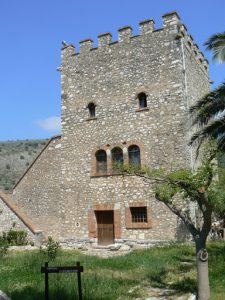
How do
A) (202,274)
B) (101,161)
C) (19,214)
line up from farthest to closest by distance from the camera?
(19,214)
(101,161)
(202,274)

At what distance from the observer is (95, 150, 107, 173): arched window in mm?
18750

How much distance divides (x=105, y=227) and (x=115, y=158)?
11.2ft

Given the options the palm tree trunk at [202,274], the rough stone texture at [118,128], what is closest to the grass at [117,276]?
the palm tree trunk at [202,274]

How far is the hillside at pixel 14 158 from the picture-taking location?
179 ft

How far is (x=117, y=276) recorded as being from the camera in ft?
35.1

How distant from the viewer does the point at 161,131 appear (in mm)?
17266

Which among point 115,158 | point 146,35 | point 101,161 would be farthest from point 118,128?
point 146,35


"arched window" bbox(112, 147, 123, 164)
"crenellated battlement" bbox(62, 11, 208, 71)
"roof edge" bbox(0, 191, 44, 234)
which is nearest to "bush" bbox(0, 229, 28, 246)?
"roof edge" bbox(0, 191, 44, 234)

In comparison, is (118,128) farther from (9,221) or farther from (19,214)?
(9,221)

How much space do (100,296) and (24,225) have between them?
1159cm

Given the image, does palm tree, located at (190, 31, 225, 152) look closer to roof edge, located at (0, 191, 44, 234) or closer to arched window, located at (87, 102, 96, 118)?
arched window, located at (87, 102, 96, 118)

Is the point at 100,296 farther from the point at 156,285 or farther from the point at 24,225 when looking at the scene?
the point at 24,225

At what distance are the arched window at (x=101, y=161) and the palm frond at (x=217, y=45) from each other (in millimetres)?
8071

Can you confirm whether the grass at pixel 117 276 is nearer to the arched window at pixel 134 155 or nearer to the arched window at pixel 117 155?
the arched window at pixel 134 155
